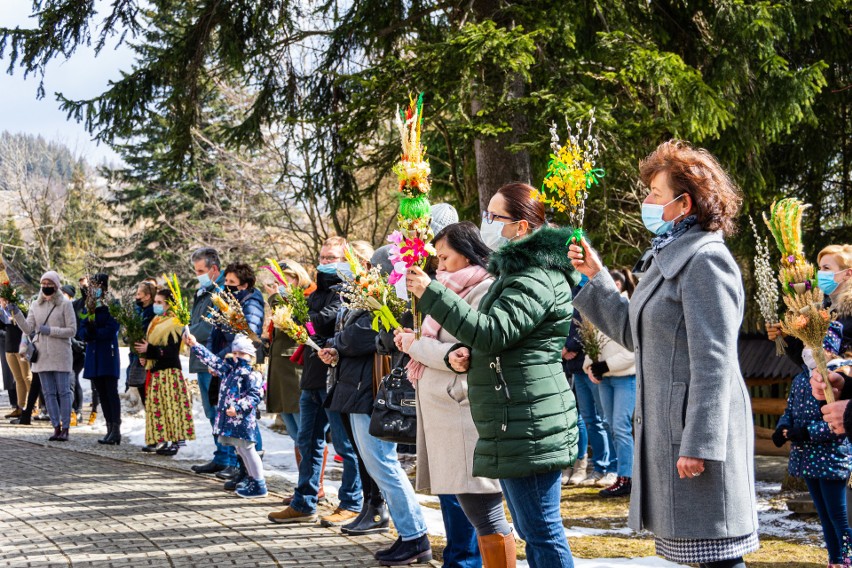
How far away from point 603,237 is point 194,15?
587 centimetres

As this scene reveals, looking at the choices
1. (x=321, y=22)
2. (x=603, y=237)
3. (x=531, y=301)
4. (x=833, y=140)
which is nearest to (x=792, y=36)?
(x=833, y=140)

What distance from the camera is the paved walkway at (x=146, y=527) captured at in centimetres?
627

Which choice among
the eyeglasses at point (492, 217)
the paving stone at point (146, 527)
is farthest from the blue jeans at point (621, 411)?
the eyeglasses at point (492, 217)

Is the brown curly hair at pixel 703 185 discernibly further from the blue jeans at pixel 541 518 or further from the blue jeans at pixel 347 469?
the blue jeans at pixel 347 469

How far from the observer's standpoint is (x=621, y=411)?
29.0 ft

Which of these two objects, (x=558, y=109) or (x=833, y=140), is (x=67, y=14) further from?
(x=833, y=140)

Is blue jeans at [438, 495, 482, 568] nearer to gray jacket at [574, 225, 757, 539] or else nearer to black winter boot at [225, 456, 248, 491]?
gray jacket at [574, 225, 757, 539]

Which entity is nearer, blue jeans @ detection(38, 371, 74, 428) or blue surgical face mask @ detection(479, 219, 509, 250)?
blue surgical face mask @ detection(479, 219, 509, 250)

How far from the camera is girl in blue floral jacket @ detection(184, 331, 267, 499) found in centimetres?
798

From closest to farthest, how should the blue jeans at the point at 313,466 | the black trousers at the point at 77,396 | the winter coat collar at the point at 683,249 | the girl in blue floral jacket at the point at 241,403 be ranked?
the winter coat collar at the point at 683,249 < the blue jeans at the point at 313,466 < the girl in blue floral jacket at the point at 241,403 < the black trousers at the point at 77,396

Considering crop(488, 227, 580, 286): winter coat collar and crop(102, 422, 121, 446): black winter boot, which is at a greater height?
crop(488, 227, 580, 286): winter coat collar

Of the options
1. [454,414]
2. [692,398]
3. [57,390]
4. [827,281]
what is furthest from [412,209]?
[57,390]

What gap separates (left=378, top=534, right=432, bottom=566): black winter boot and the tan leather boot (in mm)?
1469

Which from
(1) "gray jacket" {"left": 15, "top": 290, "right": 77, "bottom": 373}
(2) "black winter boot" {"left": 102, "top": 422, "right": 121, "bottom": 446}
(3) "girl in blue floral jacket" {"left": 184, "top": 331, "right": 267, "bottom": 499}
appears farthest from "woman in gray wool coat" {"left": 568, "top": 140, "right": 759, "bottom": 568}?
(1) "gray jacket" {"left": 15, "top": 290, "right": 77, "bottom": 373}
